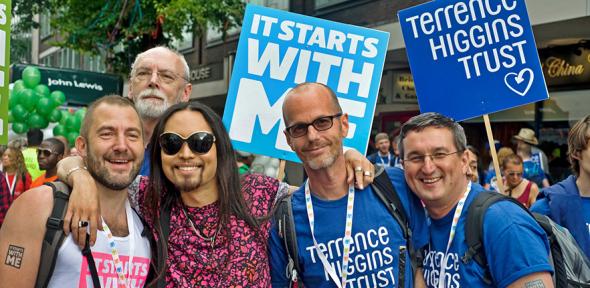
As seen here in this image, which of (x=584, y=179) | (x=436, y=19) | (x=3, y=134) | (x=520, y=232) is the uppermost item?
(x=436, y=19)

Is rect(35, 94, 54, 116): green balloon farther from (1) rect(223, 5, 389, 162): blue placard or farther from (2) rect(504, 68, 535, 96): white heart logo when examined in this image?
(2) rect(504, 68, 535, 96): white heart logo

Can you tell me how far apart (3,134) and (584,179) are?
361cm

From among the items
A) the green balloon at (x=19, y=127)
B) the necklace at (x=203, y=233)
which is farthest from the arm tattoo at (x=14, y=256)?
the green balloon at (x=19, y=127)

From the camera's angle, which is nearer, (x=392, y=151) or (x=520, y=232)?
(x=520, y=232)

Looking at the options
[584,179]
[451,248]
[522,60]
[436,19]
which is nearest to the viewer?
[451,248]

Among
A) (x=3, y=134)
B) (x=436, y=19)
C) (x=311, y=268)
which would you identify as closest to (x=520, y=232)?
(x=311, y=268)

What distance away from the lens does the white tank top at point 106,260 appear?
249cm

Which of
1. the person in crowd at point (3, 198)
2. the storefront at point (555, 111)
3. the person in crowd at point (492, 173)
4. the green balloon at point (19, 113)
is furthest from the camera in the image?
the green balloon at point (19, 113)

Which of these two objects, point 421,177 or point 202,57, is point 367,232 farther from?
point 202,57

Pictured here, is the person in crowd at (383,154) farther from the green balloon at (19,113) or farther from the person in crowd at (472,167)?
the green balloon at (19,113)

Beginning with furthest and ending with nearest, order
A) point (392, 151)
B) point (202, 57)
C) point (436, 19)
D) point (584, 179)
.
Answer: point (202, 57) < point (392, 151) < point (436, 19) < point (584, 179)

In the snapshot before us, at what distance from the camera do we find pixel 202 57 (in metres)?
19.8

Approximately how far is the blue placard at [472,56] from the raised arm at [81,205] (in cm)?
240

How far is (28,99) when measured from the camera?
38.7 feet
